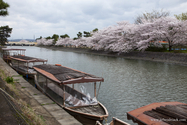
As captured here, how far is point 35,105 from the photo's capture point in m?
9.78

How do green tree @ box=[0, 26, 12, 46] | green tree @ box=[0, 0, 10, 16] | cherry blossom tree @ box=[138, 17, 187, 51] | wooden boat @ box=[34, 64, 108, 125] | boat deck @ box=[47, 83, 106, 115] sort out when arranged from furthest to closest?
green tree @ box=[0, 26, 12, 46] → cherry blossom tree @ box=[138, 17, 187, 51] → green tree @ box=[0, 0, 10, 16] → boat deck @ box=[47, 83, 106, 115] → wooden boat @ box=[34, 64, 108, 125]

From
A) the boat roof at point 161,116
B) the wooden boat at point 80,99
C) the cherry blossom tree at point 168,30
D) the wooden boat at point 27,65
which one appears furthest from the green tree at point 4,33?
the boat roof at point 161,116

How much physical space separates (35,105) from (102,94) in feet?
24.8

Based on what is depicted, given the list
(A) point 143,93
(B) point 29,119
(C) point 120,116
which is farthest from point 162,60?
(B) point 29,119

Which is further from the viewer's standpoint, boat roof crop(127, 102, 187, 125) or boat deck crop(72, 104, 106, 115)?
boat deck crop(72, 104, 106, 115)

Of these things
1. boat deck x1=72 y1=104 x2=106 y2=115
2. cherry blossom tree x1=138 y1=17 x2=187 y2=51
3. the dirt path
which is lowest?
boat deck x1=72 y1=104 x2=106 y2=115

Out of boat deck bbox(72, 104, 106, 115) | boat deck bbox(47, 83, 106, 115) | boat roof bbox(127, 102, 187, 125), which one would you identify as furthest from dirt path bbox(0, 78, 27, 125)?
boat roof bbox(127, 102, 187, 125)

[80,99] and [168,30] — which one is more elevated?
[168,30]

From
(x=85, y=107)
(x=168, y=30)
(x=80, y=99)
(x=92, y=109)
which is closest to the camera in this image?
(x=92, y=109)

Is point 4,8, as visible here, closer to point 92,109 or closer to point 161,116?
point 92,109

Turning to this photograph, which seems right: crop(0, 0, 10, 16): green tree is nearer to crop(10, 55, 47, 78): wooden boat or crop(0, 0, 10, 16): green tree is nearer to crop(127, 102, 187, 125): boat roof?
crop(10, 55, 47, 78): wooden boat

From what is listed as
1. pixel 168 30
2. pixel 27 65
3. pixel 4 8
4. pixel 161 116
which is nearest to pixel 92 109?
pixel 161 116

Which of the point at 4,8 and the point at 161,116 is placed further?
the point at 4,8

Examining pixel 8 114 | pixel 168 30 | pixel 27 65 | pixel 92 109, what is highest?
pixel 168 30
